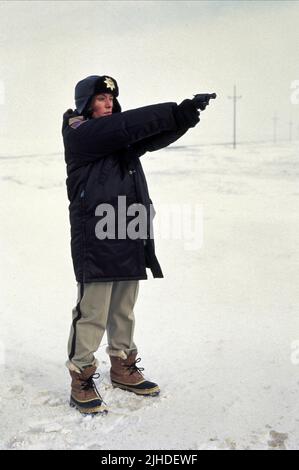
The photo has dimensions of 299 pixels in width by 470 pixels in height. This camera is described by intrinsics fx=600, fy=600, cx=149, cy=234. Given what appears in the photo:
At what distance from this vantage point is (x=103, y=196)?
11.3 ft

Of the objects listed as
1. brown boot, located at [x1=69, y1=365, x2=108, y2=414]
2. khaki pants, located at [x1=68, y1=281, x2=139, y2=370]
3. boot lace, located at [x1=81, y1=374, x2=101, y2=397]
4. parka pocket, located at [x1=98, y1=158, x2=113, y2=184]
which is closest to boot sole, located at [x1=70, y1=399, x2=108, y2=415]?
brown boot, located at [x1=69, y1=365, x2=108, y2=414]

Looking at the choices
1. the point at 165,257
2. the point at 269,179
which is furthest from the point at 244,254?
the point at 269,179

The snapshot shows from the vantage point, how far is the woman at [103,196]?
3361 millimetres

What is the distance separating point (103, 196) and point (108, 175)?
0.42 ft

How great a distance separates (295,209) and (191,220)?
169 centimetres

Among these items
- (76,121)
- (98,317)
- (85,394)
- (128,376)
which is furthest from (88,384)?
(76,121)

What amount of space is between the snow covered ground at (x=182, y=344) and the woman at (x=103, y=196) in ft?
1.15

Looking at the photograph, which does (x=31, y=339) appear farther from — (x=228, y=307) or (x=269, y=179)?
(x=269, y=179)

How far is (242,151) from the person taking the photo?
57.3 feet

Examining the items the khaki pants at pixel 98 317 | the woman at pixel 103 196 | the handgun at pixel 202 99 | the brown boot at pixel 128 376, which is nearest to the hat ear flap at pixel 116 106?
the woman at pixel 103 196

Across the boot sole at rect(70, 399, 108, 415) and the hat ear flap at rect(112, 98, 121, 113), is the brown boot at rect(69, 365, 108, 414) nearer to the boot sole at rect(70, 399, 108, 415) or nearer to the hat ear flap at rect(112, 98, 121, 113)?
the boot sole at rect(70, 399, 108, 415)

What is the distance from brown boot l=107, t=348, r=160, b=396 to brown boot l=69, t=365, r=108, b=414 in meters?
0.22

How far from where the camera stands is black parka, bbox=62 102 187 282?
132 inches

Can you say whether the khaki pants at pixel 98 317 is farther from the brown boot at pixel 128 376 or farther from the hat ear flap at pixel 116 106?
the hat ear flap at pixel 116 106
